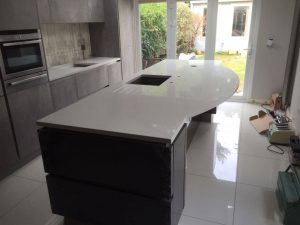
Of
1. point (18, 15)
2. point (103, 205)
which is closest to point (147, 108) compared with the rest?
point (103, 205)

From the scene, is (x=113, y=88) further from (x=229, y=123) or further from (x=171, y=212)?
(x=229, y=123)

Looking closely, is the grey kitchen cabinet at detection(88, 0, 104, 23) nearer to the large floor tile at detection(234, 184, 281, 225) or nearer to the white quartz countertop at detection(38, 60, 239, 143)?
the white quartz countertop at detection(38, 60, 239, 143)

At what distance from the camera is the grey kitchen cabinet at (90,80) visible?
3742 millimetres

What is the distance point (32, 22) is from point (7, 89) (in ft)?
2.73

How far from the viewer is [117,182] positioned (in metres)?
1.69

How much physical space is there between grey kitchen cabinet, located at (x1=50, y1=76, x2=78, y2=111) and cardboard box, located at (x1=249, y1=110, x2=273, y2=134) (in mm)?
2685

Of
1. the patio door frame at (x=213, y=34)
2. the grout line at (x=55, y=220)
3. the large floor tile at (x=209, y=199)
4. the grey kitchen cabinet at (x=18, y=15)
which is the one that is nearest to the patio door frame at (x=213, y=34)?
the patio door frame at (x=213, y=34)

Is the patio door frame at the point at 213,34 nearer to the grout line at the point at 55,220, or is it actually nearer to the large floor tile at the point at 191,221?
the large floor tile at the point at 191,221

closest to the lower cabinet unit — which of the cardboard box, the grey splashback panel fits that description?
the cardboard box

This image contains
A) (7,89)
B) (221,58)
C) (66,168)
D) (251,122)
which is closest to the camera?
(66,168)

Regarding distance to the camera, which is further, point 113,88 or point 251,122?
point 251,122

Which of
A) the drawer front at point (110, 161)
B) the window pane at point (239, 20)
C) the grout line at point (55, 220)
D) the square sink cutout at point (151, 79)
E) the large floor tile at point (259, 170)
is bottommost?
the grout line at point (55, 220)

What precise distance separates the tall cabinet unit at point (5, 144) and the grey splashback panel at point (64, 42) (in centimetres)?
154

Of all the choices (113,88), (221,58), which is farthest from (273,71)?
(113,88)
